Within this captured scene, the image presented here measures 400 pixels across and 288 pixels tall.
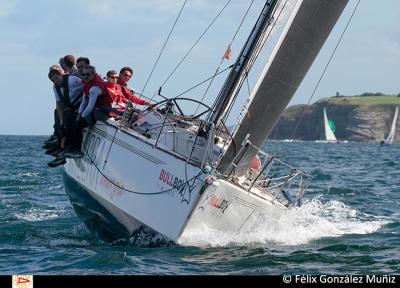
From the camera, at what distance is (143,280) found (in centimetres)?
665

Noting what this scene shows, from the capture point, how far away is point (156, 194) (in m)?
9.45

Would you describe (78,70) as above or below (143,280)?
above

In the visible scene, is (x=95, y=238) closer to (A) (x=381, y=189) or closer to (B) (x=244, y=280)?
(B) (x=244, y=280)

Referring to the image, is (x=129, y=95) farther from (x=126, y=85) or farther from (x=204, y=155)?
(x=204, y=155)

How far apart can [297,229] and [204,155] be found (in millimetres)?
2373

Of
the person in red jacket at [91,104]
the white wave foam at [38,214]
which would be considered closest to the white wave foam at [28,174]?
the white wave foam at [38,214]

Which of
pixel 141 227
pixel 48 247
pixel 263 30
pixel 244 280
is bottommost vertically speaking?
pixel 48 247

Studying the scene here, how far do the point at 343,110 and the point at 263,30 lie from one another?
4437 inches

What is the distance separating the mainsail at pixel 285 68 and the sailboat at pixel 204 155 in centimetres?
1

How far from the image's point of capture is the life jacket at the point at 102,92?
1108cm

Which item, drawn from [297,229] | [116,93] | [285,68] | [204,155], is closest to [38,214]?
[116,93]

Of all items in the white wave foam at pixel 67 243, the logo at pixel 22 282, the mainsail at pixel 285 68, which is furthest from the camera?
the white wave foam at pixel 67 243

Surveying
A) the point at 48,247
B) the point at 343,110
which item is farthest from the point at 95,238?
the point at 343,110

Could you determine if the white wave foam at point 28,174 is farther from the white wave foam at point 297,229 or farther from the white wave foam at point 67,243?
the white wave foam at point 67,243
